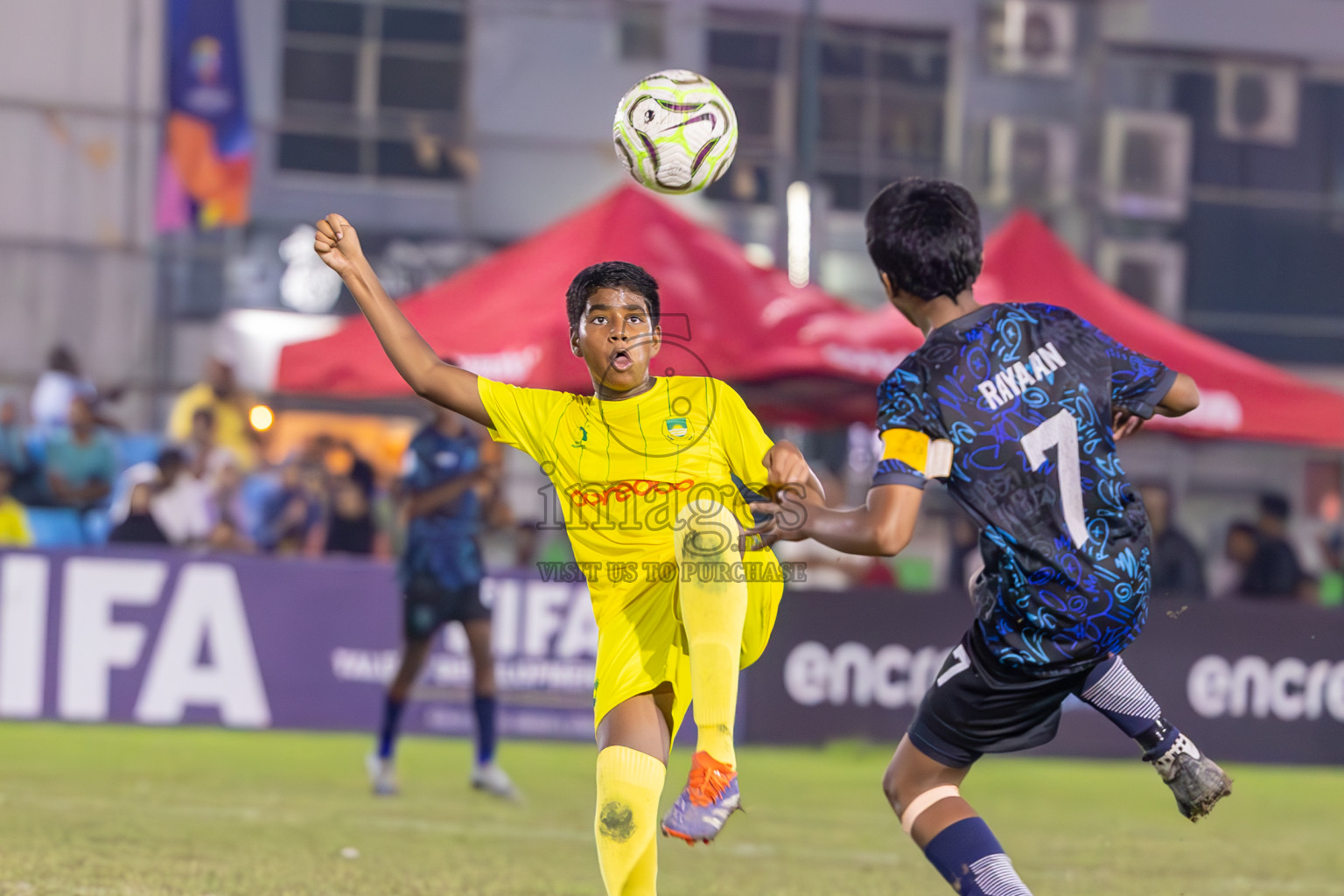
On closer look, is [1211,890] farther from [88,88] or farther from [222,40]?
[88,88]

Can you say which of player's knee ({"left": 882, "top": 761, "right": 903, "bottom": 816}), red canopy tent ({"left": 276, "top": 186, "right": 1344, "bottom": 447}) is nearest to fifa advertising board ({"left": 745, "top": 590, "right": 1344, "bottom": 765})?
red canopy tent ({"left": 276, "top": 186, "right": 1344, "bottom": 447})

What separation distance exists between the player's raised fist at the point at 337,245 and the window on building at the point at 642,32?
64.9 ft

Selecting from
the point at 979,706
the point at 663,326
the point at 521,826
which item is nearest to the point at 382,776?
the point at 521,826

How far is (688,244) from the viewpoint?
12.2 metres

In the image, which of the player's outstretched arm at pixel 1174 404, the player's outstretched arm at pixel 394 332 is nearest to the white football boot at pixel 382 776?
the player's outstretched arm at pixel 394 332

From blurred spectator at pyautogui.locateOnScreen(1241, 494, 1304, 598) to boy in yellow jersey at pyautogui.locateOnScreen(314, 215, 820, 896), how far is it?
31.5 feet

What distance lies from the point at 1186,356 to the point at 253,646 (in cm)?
670

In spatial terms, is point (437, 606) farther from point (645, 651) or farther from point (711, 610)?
point (711, 610)

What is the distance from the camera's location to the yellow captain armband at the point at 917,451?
13.2ft

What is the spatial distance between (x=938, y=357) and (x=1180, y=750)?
3.90 feet

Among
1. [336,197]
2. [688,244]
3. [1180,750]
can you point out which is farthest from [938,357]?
[336,197]

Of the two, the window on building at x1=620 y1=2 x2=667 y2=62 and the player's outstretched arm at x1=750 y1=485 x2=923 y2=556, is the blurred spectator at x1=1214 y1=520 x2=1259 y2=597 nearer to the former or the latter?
the player's outstretched arm at x1=750 y1=485 x2=923 y2=556

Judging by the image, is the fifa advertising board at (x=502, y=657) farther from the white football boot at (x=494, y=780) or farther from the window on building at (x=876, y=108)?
the window on building at (x=876, y=108)

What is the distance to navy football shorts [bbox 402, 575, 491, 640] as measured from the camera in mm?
9047
